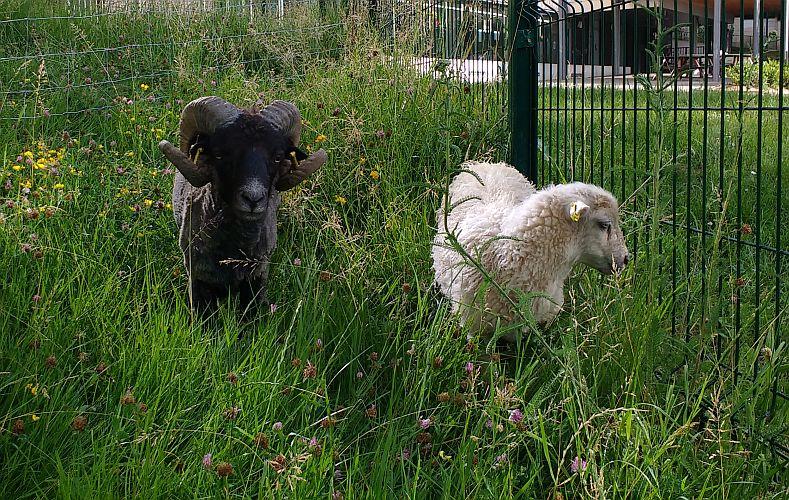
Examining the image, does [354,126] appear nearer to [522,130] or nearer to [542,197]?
[522,130]

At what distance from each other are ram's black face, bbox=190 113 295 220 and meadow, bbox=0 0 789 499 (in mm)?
414

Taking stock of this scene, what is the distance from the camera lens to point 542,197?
4.04 metres

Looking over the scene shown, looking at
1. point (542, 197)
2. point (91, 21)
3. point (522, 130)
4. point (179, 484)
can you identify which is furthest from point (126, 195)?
point (91, 21)

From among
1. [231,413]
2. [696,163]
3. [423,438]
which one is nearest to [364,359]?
[423,438]

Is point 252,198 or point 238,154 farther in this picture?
point 238,154

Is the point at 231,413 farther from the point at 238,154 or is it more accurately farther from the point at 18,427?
the point at 238,154

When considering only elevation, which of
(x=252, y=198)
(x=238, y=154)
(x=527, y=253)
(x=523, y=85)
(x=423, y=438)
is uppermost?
(x=523, y=85)

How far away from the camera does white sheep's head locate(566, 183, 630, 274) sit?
398 cm

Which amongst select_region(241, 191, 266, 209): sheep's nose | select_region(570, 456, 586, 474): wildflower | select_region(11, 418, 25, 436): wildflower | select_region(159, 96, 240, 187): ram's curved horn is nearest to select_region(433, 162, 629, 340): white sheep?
select_region(241, 191, 266, 209): sheep's nose

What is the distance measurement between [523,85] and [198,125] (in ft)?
7.93

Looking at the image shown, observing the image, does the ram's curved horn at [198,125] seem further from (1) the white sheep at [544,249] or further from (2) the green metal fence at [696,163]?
(2) the green metal fence at [696,163]

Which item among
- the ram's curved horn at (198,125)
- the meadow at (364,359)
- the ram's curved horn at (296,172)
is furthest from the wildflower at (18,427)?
the ram's curved horn at (296,172)

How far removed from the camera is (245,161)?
4484 mm

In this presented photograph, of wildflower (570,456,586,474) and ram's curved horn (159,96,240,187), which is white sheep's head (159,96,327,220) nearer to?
ram's curved horn (159,96,240,187)
